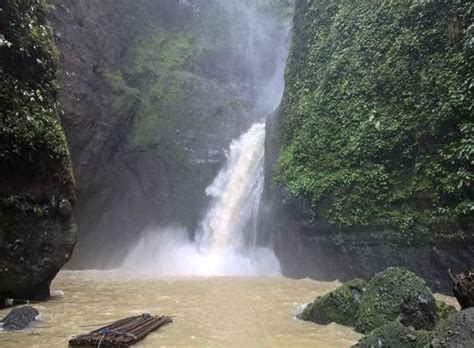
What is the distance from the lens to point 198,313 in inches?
319

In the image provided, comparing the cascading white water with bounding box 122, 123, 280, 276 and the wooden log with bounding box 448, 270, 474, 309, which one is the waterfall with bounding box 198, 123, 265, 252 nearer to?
the cascading white water with bounding box 122, 123, 280, 276

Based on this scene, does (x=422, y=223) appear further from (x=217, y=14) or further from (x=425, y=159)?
(x=217, y=14)

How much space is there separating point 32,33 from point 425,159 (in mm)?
9839

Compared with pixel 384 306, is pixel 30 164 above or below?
above

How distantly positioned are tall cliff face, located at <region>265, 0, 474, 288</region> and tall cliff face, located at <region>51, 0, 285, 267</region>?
29.1 feet

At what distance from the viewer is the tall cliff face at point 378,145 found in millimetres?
9297

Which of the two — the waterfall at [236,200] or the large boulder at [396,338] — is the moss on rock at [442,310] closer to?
the large boulder at [396,338]

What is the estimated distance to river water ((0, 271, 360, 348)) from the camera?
Result: 19.6ft

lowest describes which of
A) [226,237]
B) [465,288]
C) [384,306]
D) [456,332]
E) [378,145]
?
[456,332]

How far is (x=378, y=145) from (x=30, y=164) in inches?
343

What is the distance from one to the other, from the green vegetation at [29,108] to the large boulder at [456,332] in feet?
26.2

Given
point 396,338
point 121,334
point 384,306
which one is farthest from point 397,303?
point 121,334

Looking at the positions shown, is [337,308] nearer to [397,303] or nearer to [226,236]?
[397,303]

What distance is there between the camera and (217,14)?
31.6 m
